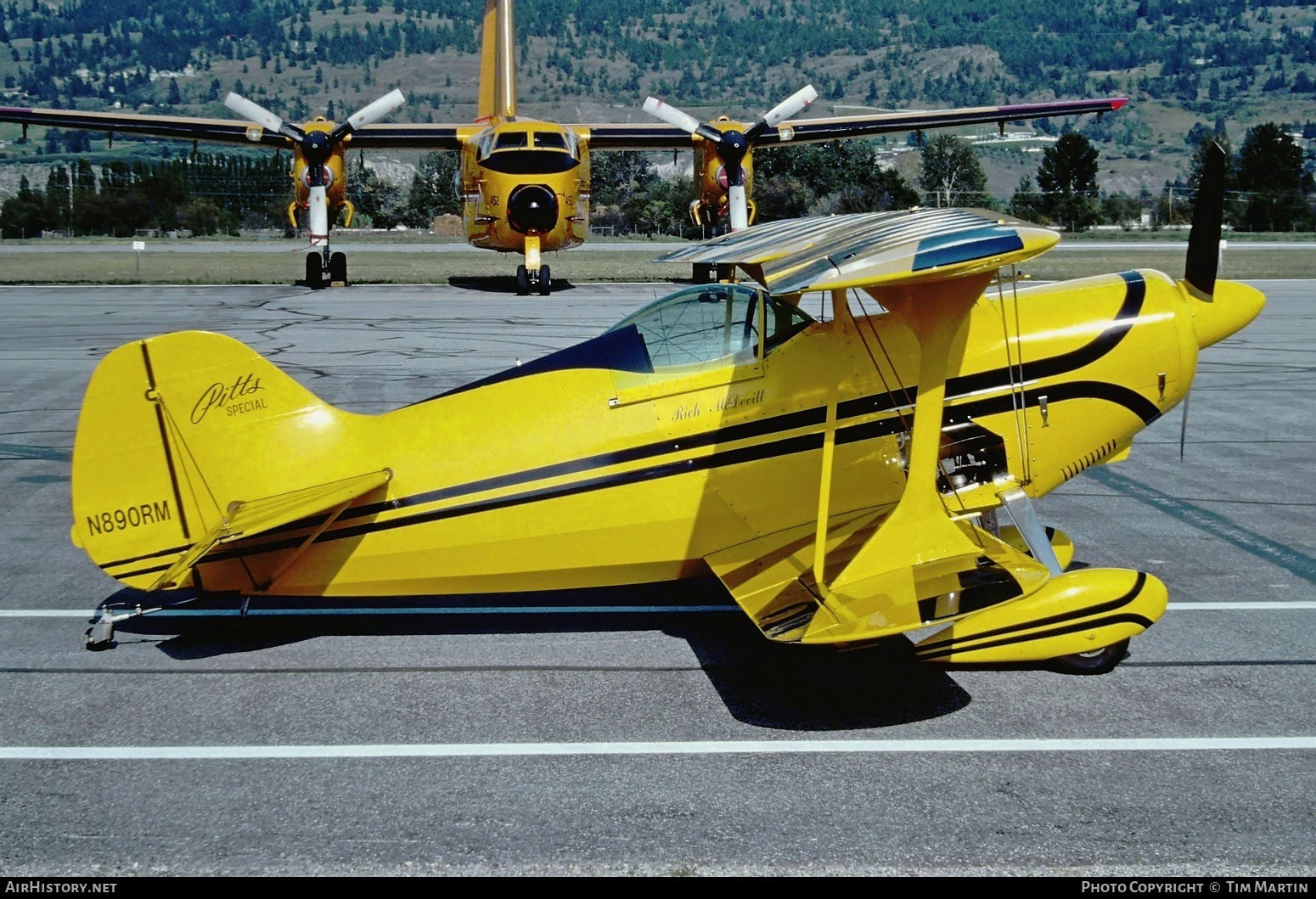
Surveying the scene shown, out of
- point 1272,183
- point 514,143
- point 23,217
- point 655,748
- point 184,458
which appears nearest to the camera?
point 655,748

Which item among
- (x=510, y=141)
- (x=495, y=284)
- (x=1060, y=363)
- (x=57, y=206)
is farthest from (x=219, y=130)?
(x=57, y=206)

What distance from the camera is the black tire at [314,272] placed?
110 feet

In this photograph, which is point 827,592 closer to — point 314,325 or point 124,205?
point 314,325

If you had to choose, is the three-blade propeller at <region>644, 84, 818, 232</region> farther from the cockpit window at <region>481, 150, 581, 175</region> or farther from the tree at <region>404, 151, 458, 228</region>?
the tree at <region>404, 151, 458, 228</region>

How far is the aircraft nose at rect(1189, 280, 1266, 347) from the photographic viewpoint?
26.2 feet

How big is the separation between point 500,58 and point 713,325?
33005 mm

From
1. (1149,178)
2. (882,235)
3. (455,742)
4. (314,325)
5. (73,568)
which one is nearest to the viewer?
(455,742)

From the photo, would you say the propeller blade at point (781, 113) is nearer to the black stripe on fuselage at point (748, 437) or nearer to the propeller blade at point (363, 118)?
the propeller blade at point (363, 118)

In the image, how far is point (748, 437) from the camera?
7516mm

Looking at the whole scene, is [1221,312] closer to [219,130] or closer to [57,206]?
[219,130]

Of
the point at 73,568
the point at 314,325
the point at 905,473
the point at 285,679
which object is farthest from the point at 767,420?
the point at 314,325

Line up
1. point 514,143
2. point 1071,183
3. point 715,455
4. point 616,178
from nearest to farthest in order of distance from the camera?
point 715,455 → point 514,143 → point 1071,183 → point 616,178

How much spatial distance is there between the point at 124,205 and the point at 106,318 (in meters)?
64.5

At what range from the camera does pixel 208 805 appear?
5.47 meters
